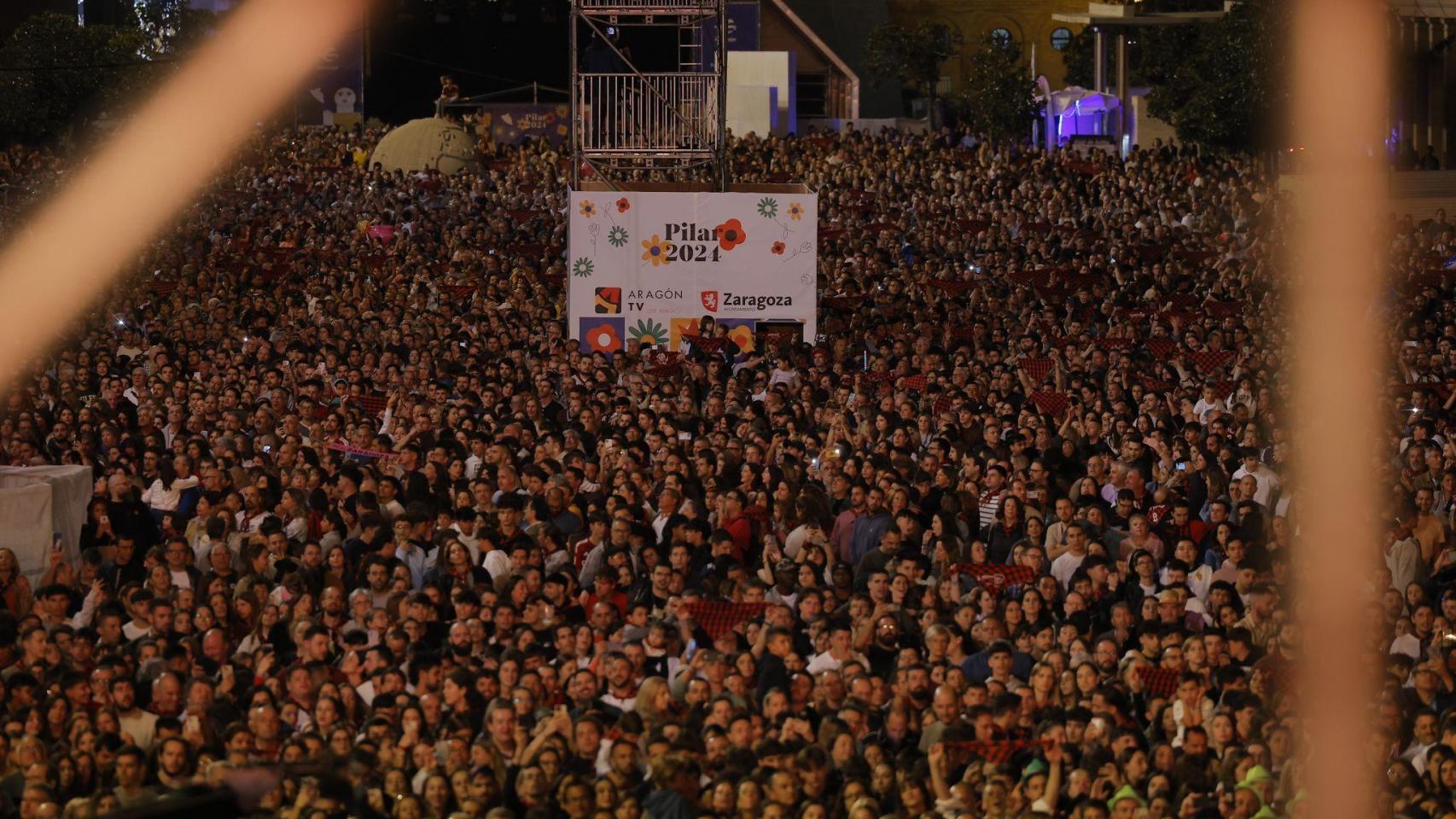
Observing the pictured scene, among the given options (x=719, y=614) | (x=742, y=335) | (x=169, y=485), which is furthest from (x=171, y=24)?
(x=719, y=614)

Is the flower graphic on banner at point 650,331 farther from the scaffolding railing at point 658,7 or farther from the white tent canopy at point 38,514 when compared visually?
the white tent canopy at point 38,514

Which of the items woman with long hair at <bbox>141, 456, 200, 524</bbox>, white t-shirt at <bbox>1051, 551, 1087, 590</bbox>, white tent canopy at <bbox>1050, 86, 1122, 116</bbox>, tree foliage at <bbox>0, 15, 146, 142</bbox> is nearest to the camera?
white t-shirt at <bbox>1051, 551, 1087, 590</bbox>

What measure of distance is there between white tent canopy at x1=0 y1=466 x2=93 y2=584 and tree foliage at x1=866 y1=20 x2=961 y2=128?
1790 inches

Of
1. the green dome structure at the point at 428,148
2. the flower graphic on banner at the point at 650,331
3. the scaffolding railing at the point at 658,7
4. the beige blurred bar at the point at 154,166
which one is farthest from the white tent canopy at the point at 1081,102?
the flower graphic on banner at the point at 650,331

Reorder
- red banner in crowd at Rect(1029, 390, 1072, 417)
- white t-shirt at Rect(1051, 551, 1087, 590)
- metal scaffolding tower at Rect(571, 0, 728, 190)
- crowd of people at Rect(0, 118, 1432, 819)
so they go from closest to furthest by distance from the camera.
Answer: crowd of people at Rect(0, 118, 1432, 819)
white t-shirt at Rect(1051, 551, 1087, 590)
red banner in crowd at Rect(1029, 390, 1072, 417)
metal scaffolding tower at Rect(571, 0, 728, 190)

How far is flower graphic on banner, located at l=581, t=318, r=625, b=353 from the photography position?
66.8ft

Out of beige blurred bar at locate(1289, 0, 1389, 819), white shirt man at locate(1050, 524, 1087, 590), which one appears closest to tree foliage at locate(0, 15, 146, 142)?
beige blurred bar at locate(1289, 0, 1389, 819)

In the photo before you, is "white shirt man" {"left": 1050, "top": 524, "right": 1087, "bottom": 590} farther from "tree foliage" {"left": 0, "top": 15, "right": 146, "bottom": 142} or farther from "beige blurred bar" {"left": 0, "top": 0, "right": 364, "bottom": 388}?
"tree foliage" {"left": 0, "top": 15, "right": 146, "bottom": 142}

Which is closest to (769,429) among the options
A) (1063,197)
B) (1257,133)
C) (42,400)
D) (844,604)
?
(844,604)

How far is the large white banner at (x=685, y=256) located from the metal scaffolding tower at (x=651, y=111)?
1185 millimetres

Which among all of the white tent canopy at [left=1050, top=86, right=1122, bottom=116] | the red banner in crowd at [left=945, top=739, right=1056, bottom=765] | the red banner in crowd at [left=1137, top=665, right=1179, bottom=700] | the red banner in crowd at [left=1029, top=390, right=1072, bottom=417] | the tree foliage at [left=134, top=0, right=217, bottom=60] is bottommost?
the red banner in crowd at [left=945, top=739, right=1056, bottom=765]

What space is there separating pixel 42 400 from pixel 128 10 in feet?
117

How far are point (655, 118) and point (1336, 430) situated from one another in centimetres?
912

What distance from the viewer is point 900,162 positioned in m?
35.5
